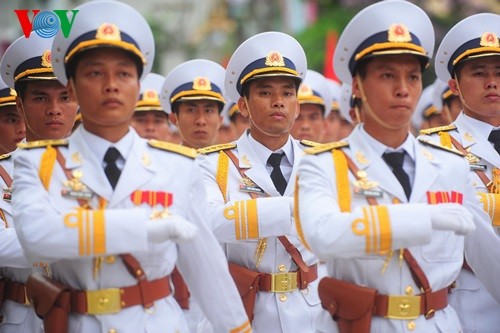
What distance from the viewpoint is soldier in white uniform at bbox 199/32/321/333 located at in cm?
655

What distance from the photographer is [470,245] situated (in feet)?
18.9

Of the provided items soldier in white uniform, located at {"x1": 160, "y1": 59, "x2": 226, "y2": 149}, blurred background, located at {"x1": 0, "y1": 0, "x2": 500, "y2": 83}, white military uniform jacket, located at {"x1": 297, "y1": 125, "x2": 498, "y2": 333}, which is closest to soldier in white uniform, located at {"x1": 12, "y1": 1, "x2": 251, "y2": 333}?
white military uniform jacket, located at {"x1": 297, "y1": 125, "x2": 498, "y2": 333}

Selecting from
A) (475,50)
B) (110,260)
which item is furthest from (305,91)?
(110,260)

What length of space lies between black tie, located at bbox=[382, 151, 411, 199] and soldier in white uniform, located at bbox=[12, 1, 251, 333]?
111cm

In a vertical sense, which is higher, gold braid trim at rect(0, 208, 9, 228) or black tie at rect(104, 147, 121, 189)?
black tie at rect(104, 147, 121, 189)

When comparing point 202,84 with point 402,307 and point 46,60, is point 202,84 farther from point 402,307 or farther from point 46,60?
point 402,307

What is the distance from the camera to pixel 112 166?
512 centimetres

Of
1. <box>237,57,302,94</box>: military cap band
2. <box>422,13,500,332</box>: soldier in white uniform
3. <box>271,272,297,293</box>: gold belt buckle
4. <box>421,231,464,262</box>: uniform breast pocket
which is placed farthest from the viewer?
<box>237,57,302,94</box>: military cap band

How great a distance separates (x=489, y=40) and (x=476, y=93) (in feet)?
1.45

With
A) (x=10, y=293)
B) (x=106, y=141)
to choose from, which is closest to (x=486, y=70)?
(x=106, y=141)

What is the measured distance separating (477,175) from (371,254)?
7.36 ft

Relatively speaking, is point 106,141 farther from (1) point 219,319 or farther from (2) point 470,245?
(2) point 470,245

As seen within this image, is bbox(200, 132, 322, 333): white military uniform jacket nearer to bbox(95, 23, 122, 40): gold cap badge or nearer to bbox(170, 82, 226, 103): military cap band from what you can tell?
bbox(95, 23, 122, 40): gold cap badge

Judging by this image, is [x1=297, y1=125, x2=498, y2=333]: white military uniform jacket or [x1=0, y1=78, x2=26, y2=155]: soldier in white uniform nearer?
[x1=297, y1=125, x2=498, y2=333]: white military uniform jacket
